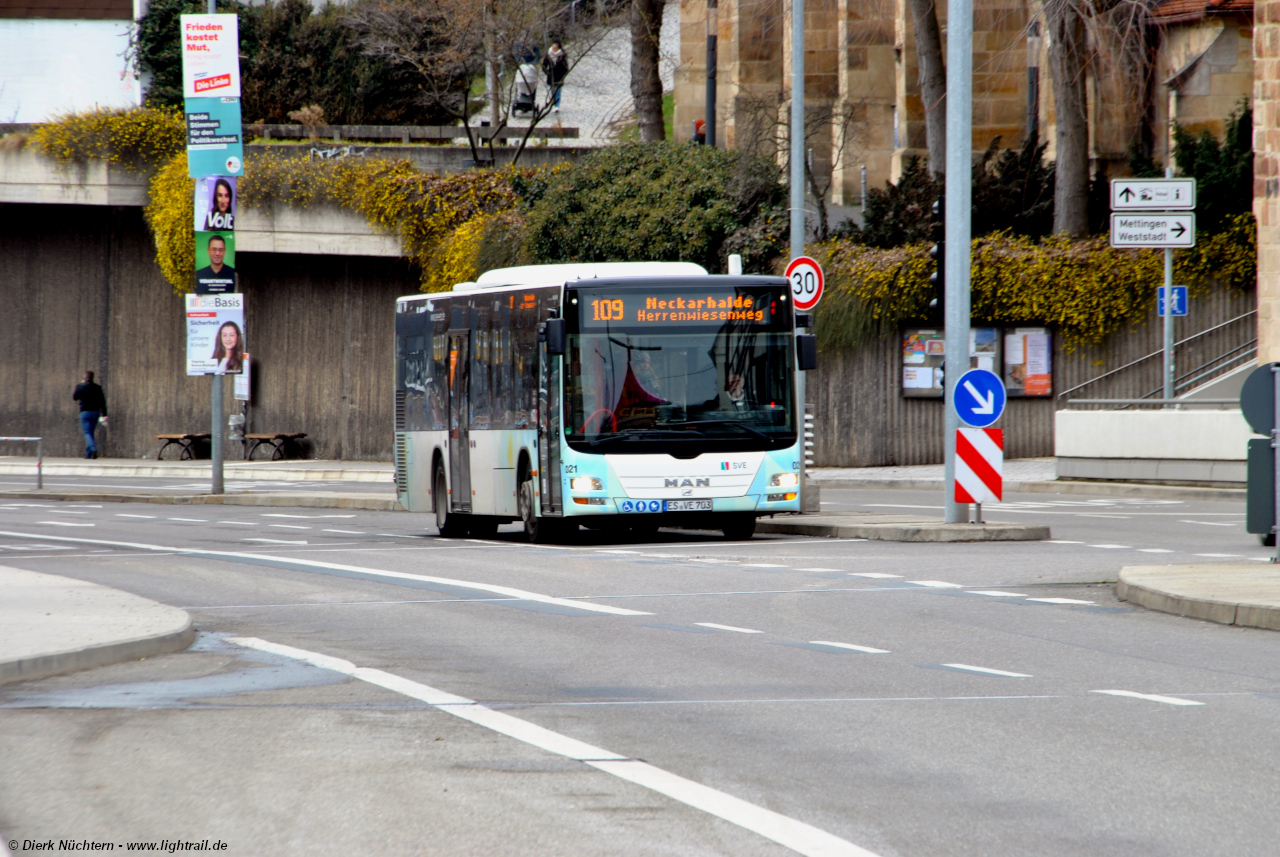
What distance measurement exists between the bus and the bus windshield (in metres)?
0.01

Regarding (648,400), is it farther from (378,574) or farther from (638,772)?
(638,772)

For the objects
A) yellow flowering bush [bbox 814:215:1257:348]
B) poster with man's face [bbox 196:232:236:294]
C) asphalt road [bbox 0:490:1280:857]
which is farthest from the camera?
yellow flowering bush [bbox 814:215:1257:348]

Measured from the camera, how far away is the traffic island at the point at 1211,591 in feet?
36.0

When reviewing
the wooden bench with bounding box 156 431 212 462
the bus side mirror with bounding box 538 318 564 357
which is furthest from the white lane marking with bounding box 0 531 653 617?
the wooden bench with bounding box 156 431 212 462

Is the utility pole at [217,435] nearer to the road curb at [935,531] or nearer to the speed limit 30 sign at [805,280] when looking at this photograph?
the speed limit 30 sign at [805,280]

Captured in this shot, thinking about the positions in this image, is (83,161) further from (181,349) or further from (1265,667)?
(1265,667)

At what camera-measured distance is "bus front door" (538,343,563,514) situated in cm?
1809

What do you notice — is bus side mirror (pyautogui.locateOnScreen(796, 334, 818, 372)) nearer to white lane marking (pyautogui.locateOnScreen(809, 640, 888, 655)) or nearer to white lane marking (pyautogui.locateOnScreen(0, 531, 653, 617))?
white lane marking (pyautogui.locateOnScreen(0, 531, 653, 617))

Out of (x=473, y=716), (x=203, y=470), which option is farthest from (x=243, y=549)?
(x=203, y=470)

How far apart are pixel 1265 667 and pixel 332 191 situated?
3250cm

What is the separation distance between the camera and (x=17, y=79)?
52.2 metres

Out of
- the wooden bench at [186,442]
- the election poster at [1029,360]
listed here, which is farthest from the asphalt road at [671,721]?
the wooden bench at [186,442]

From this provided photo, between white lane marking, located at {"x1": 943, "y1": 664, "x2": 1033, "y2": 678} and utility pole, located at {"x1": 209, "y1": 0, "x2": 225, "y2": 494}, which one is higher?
utility pole, located at {"x1": 209, "y1": 0, "x2": 225, "y2": 494}

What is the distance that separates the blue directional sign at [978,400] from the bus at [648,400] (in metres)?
1.87
